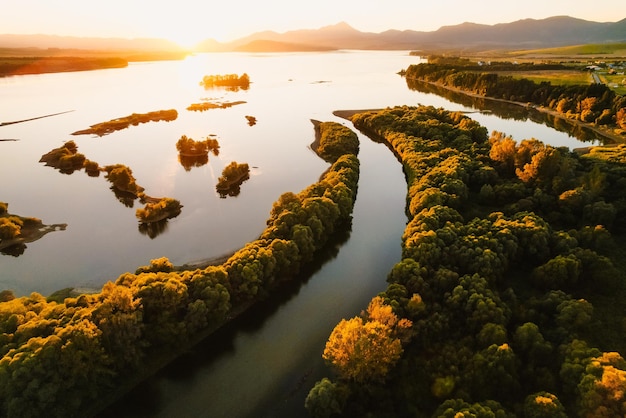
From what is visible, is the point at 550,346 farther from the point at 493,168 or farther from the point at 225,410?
the point at 493,168

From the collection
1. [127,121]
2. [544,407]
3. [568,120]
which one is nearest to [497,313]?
[544,407]

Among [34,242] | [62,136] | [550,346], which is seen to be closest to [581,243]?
[550,346]

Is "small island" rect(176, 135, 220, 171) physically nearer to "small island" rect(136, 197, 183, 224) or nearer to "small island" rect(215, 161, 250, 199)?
"small island" rect(215, 161, 250, 199)

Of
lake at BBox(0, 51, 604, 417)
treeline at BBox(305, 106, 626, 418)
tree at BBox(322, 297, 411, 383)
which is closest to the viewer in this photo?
treeline at BBox(305, 106, 626, 418)

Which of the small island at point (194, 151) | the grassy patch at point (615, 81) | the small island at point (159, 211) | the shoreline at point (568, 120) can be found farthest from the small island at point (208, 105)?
the grassy patch at point (615, 81)

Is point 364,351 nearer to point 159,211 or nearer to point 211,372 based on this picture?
point 211,372

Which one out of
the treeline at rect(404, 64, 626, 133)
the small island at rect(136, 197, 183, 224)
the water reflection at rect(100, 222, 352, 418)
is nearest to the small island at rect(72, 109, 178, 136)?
the small island at rect(136, 197, 183, 224)
